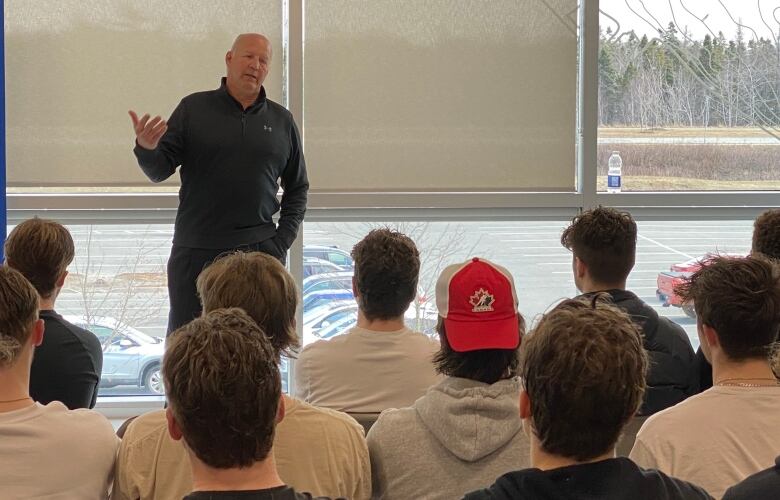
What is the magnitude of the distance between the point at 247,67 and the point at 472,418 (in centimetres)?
254

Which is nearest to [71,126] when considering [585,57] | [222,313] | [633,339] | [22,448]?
[585,57]

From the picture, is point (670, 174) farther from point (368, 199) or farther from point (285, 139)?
point (285, 139)

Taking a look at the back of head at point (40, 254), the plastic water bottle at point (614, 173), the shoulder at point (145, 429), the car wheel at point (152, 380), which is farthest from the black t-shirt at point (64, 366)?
the plastic water bottle at point (614, 173)

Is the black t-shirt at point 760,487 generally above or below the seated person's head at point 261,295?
below

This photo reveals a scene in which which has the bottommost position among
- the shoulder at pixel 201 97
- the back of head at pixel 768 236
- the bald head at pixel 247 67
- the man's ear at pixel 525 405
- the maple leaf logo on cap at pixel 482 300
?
the man's ear at pixel 525 405

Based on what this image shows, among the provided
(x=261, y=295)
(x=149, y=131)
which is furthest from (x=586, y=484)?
(x=149, y=131)

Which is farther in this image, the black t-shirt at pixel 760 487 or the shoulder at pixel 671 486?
the black t-shirt at pixel 760 487

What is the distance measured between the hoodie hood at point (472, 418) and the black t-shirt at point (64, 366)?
1.18 meters

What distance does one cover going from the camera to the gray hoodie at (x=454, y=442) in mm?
2051

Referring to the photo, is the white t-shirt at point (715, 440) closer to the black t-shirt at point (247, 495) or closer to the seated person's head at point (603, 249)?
the black t-shirt at point (247, 495)

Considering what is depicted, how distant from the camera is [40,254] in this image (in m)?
2.96

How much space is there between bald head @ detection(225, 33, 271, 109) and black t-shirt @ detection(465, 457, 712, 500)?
118 inches

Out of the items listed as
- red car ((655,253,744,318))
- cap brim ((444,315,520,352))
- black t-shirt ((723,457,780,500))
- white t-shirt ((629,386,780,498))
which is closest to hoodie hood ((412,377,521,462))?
cap brim ((444,315,520,352))

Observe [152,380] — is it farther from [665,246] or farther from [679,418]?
[679,418]
